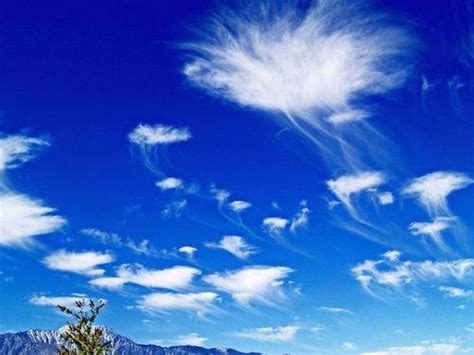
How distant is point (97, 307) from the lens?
139 ft

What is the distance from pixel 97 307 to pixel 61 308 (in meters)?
2.65

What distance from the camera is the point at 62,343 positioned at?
42.6 meters

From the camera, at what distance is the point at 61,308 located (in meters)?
40.7

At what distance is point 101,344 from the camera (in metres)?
40.6

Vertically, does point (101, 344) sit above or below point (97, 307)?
below

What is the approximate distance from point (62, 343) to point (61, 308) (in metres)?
3.46

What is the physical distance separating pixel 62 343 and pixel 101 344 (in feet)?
12.3

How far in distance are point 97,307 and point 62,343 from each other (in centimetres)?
356
